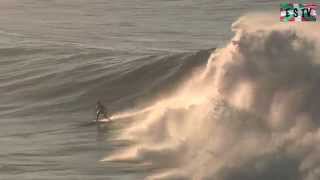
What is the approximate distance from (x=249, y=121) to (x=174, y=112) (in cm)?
361

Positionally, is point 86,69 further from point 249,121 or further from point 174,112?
point 249,121

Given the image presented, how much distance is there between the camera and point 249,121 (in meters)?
15.2

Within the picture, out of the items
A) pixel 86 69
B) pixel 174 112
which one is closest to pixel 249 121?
pixel 174 112

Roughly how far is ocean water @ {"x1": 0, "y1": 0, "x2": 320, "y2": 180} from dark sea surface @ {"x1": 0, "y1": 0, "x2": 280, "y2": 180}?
0.18 ft

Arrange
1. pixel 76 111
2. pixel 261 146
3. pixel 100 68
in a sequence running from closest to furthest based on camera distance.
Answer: pixel 261 146 → pixel 76 111 → pixel 100 68

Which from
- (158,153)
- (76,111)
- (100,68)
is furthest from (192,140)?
(100,68)

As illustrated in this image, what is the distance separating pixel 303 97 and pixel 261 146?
49.3 inches

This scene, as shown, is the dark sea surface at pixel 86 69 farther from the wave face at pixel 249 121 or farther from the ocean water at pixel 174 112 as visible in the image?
the wave face at pixel 249 121

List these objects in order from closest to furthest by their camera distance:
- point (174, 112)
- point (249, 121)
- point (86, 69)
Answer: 1. point (249, 121)
2. point (174, 112)
3. point (86, 69)

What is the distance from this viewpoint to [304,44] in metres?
16.3

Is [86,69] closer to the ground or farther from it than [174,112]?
farther from it

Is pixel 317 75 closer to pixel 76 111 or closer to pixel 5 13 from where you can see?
pixel 76 111

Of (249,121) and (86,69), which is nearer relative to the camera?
(249,121)

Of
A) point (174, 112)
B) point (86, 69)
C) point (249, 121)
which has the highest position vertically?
point (86, 69)
